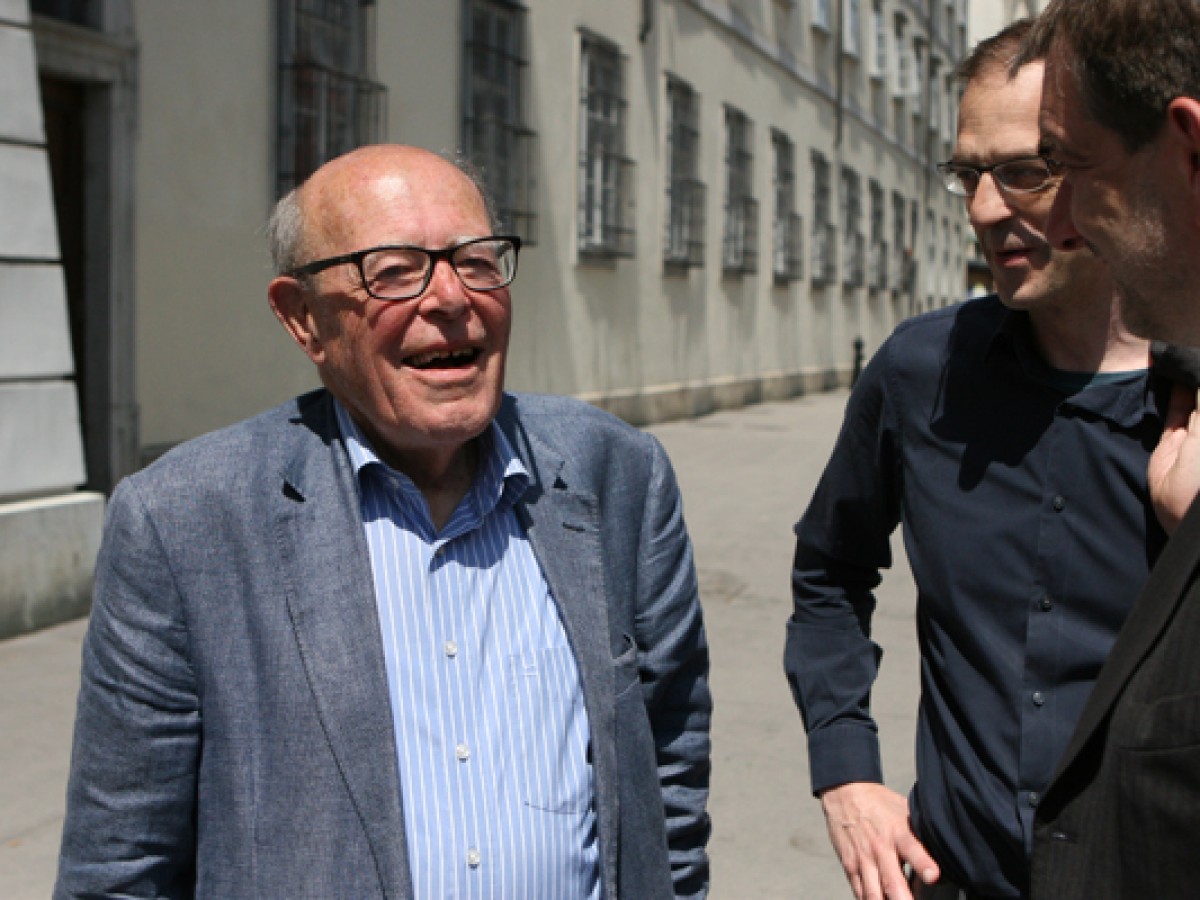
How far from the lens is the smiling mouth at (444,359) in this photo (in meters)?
2.04

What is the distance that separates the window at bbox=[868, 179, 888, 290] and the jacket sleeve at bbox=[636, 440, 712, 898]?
27.4 m

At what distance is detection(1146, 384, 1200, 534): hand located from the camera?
1521mm

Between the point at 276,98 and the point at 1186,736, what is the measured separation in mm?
8930

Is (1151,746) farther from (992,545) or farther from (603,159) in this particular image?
(603,159)

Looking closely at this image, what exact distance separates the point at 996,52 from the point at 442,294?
0.83 meters

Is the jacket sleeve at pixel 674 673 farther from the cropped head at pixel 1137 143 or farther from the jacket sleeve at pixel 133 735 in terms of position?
the cropped head at pixel 1137 143

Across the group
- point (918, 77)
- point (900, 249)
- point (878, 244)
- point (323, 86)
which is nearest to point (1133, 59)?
point (323, 86)

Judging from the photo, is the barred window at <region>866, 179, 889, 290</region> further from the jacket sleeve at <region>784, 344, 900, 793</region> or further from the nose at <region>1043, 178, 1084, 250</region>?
the nose at <region>1043, 178, 1084, 250</region>

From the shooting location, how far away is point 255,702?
6.15ft

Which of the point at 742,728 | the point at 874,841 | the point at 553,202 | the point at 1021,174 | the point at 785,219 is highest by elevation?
the point at 785,219

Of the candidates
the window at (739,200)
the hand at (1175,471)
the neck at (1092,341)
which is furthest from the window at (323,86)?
the window at (739,200)

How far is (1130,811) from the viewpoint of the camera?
4.32 feet

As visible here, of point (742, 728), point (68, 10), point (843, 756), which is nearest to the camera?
point (843, 756)

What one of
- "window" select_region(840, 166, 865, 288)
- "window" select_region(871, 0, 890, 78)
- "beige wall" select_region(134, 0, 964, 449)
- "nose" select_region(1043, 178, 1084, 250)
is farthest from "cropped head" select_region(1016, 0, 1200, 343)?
"window" select_region(871, 0, 890, 78)
